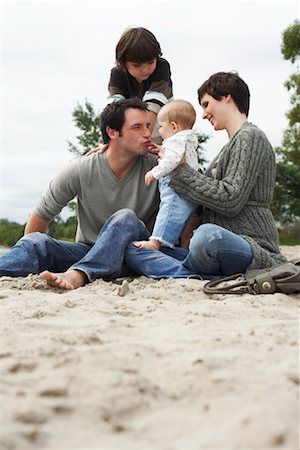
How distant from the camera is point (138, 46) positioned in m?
4.62

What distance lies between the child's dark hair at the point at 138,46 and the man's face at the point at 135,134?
476 mm

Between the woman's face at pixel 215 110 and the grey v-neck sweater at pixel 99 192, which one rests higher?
the woman's face at pixel 215 110

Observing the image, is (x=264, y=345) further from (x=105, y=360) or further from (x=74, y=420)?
(x=74, y=420)

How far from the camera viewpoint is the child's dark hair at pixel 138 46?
4.63 meters

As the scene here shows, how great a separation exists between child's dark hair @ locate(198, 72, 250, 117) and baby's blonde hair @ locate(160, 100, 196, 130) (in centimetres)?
15

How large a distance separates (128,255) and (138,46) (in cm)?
163

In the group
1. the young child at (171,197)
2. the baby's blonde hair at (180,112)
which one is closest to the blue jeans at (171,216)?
the young child at (171,197)

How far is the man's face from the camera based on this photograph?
4.47 metres

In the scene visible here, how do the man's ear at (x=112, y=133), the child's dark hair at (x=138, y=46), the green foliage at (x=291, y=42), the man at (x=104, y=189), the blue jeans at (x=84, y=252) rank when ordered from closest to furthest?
the blue jeans at (x=84, y=252) → the man at (x=104, y=189) → the man's ear at (x=112, y=133) → the child's dark hair at (x=138, y=46) → the green foliage at (x=291, y=42)

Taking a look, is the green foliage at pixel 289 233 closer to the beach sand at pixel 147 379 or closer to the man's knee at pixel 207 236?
the man's knee at pixel 207 236

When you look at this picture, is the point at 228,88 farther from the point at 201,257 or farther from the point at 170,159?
the point at 201,257

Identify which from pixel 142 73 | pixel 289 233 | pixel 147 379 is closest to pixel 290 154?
pixel 289 233

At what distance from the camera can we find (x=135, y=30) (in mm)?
4723

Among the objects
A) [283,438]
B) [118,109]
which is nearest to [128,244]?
[118,109]
